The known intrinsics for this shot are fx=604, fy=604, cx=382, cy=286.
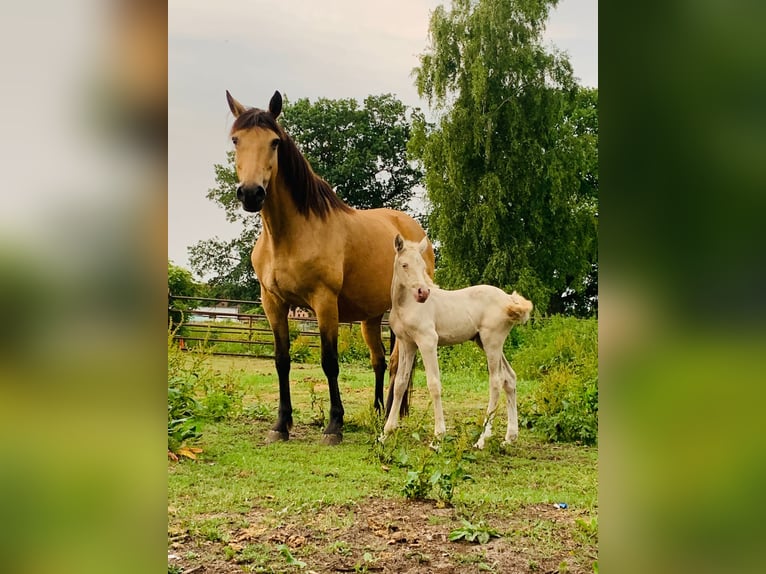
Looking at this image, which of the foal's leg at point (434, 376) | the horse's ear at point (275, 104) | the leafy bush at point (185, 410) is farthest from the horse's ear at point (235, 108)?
the foal's leg at point (434, 376)

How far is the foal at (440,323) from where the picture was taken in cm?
329

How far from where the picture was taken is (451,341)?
3.53m

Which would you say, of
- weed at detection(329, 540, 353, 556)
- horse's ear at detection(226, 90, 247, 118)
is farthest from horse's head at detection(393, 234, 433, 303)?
weed at detection(329, 540, 353, 556)

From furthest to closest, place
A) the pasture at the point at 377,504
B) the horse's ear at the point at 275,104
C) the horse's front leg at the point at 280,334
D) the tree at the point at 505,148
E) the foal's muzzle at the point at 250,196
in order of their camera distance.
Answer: the tree at the point at 505,148 → the horse's front leg at the point at 280,334 → the horse's ear at the point at 275,104 → the foal's muzzle at the point at 250,196 → the pasture at the point at 377,504

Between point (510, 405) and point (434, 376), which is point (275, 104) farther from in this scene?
point (510, 405)

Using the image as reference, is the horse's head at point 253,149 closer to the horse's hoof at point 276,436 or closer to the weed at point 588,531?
the horse's hoof at point 276,436

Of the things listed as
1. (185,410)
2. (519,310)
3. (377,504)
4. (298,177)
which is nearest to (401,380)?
(519,310)

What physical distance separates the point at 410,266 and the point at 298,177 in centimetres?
82

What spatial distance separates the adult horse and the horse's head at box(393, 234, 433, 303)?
426 mm

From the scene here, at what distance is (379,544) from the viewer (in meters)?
1.95
